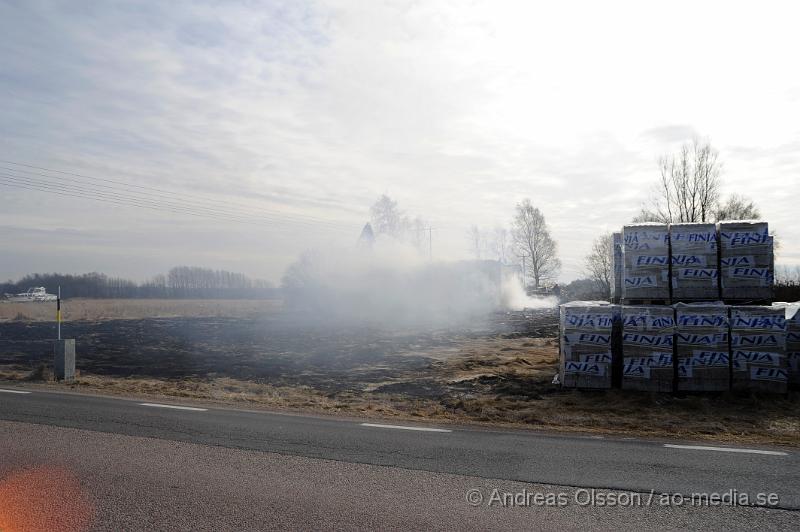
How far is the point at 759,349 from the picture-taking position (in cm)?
1150

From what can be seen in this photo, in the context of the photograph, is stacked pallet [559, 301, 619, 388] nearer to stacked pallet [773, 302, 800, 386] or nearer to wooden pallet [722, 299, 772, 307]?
wooden pallet [722, 299, 772, 307]

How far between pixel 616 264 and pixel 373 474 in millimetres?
9548

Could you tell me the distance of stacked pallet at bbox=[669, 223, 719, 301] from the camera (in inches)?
478

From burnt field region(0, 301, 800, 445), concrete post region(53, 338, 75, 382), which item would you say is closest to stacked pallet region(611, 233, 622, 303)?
burnt field region(0, 301, 800, 445)

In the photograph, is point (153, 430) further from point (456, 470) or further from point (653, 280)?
point (653, 280)

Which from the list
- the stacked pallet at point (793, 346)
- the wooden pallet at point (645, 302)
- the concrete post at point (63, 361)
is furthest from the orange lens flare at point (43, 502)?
the stacked pallet at point (793, 346)

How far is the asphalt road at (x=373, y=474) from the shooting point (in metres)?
4.79

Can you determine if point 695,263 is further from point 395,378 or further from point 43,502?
point 43,502

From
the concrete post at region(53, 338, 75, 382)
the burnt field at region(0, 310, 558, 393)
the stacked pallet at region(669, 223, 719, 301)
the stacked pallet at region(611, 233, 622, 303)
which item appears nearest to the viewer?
the stacked pallet at region(669, 223, 719, 301)

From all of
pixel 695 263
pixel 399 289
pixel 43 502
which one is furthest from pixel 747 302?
pixel 399 289

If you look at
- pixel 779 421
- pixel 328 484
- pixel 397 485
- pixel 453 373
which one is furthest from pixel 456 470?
pixel 453 373

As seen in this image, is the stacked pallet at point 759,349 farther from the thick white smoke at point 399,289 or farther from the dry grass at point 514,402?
the thick white smoke at point 399,289

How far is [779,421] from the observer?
984 centimetres

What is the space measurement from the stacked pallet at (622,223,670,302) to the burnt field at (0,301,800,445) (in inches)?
86.9
